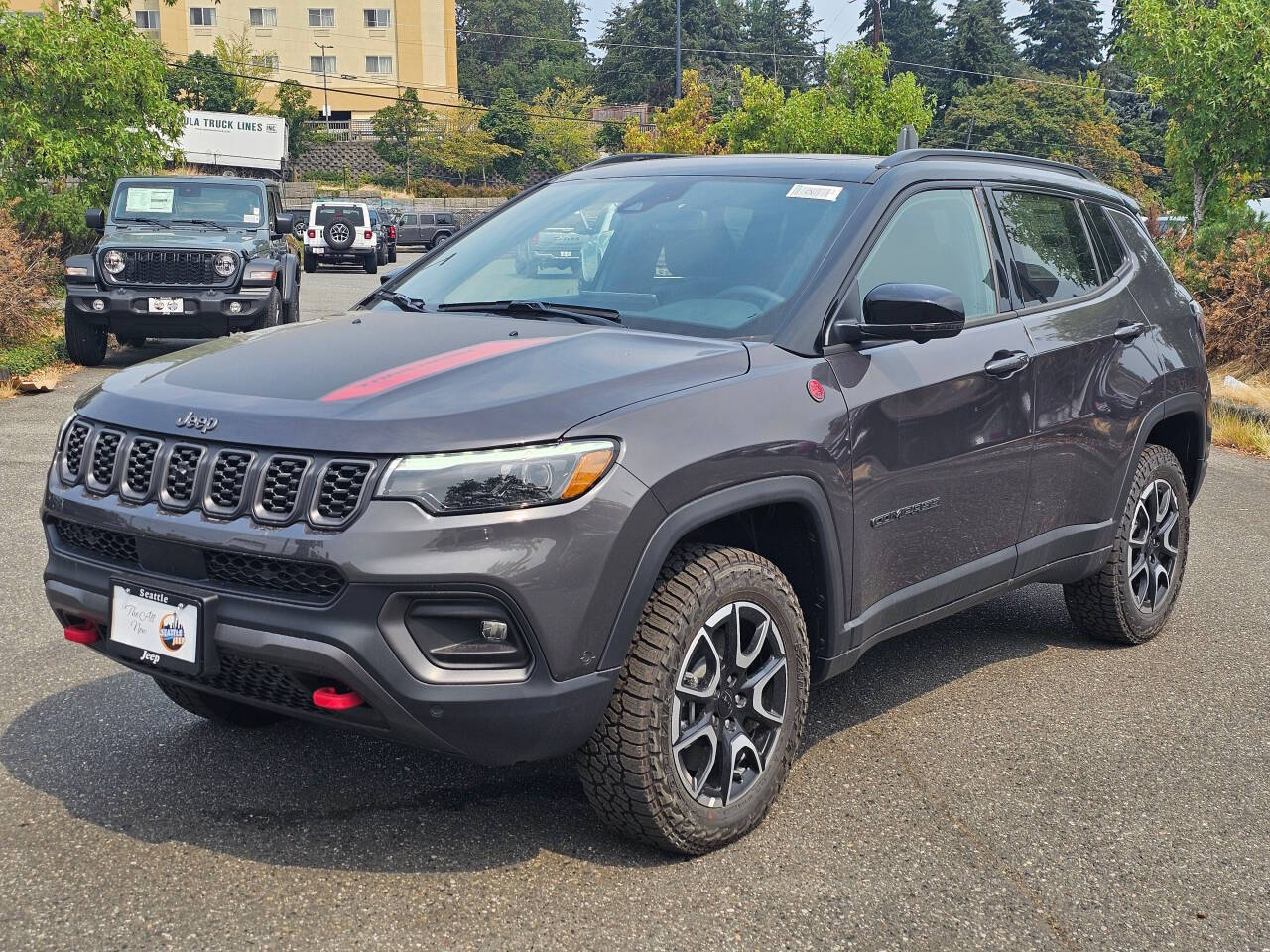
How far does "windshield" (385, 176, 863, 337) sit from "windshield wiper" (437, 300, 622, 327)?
40 millimetres

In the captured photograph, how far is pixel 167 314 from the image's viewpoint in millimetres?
13258

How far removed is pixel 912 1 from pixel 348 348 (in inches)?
4327

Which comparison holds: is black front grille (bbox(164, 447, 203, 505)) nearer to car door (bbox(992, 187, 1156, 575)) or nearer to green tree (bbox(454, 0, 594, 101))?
car door (bbox(992, 187, 1156, 575))

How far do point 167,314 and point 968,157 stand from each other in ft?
32.6

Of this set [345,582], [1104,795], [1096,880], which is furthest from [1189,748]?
[345,582]

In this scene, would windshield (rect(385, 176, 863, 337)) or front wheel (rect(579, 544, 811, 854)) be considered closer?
front wheel (rect(579, 544, 811, 854))

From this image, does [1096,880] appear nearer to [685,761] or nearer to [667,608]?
[685,761]

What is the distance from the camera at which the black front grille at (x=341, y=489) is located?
319 cm

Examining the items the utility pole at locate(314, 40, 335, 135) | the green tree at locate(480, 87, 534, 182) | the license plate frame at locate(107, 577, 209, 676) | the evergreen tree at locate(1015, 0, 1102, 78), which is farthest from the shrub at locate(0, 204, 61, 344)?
the evergreen tree at locate(1015, 0, 1102, 78)

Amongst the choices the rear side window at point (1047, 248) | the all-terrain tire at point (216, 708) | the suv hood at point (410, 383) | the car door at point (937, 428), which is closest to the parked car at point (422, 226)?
the rear side window at point (1047, 248)

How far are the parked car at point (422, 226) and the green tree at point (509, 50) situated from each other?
54.1 metres

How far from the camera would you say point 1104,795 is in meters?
4.22

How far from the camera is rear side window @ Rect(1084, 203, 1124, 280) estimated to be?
221 inches

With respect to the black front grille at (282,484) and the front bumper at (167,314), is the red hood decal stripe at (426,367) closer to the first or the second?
the black front grille at (282,484)
